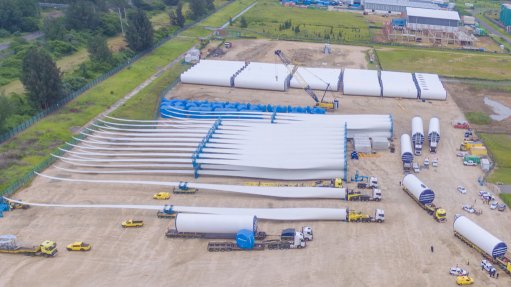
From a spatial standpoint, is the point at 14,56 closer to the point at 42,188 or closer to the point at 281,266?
the point at 42,188

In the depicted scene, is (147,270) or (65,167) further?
(65,167)

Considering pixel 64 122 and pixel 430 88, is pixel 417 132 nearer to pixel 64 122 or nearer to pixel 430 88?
pixel 430 88

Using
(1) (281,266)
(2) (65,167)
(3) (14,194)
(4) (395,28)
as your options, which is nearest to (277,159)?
(1) (281,266)

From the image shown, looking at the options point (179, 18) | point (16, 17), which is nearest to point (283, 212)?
point (179, 18)

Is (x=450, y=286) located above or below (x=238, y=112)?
below

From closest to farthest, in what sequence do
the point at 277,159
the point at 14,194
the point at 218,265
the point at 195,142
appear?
1. the point at 218,265
2. the point at 14,194
3. the point at 277,159
4. the point at 195,142

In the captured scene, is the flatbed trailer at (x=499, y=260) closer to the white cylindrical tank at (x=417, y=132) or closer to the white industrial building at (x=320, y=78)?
the white cylindrical tank at (x=417, y=132)

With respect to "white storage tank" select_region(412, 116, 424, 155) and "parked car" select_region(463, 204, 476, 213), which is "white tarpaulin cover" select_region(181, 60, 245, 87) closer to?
"white storage tank" select_region(412, 116, 424, 155)
